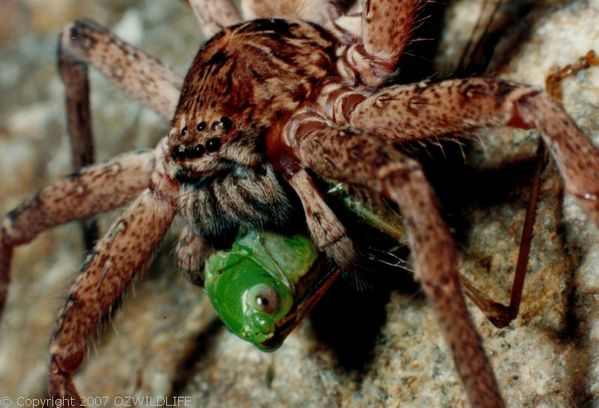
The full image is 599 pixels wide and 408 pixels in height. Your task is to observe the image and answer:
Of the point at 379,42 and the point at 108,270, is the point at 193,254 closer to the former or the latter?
the point at 108,270

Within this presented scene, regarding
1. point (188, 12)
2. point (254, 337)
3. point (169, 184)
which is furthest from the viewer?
point (188, 12)

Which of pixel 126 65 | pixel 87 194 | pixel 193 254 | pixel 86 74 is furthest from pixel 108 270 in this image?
pixel 86 74

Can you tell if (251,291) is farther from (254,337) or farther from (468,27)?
(468,27)

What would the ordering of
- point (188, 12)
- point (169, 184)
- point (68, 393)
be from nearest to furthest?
point (68, 393) < point (169, 184) < point (188, 12)

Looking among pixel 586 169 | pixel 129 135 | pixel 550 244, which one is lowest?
pixel 129 135

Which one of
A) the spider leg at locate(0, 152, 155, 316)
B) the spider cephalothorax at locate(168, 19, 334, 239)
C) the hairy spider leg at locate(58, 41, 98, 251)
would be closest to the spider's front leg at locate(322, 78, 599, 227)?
the spider cephalothorax at locate(168, 19, 334, 239)

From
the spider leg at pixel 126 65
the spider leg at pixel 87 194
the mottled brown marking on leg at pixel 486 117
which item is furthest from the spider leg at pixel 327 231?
the spider leg at pixel 126 65

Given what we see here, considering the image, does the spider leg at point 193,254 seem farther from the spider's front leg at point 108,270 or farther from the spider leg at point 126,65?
the spider leg at point 126,65

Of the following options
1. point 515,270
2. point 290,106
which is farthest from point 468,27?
point 515,270
